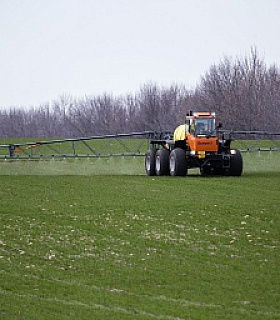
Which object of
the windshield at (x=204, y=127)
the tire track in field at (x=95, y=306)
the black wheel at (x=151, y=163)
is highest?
the windshield at (x=204, y=127)

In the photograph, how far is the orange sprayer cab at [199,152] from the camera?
28.0m

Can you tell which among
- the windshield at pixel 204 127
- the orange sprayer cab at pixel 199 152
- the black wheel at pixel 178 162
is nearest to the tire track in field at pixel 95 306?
the black wheel at pixel 178 162

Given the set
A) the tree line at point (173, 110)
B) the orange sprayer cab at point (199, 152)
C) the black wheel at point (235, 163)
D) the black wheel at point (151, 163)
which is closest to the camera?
the orange sprayer cab at point (199, 152)

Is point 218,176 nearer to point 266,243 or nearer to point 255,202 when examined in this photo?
point 255,202

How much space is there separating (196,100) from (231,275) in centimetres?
6760

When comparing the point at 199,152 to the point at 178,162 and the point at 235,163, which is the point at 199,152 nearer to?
the point at 178,162

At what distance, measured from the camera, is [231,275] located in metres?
10.1

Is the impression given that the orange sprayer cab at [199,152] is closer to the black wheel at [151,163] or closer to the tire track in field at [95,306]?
the black wheel at [151,163]

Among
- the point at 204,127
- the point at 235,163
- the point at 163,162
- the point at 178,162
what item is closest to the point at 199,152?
the point at 178,162

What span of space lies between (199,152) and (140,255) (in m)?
16.7

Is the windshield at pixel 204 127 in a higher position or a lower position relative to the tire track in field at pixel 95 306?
higher

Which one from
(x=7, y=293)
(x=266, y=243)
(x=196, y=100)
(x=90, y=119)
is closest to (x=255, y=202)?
(x=266, y=243)

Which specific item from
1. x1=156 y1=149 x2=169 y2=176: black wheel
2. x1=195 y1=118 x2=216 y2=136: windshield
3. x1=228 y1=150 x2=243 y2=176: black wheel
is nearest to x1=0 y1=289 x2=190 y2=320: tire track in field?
x1=195 y1=118 x2=216 y2=136: windshield

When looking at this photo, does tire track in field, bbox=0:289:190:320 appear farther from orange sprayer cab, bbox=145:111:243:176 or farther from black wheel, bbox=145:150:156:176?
black wheel, bbox=145:150:156:176
